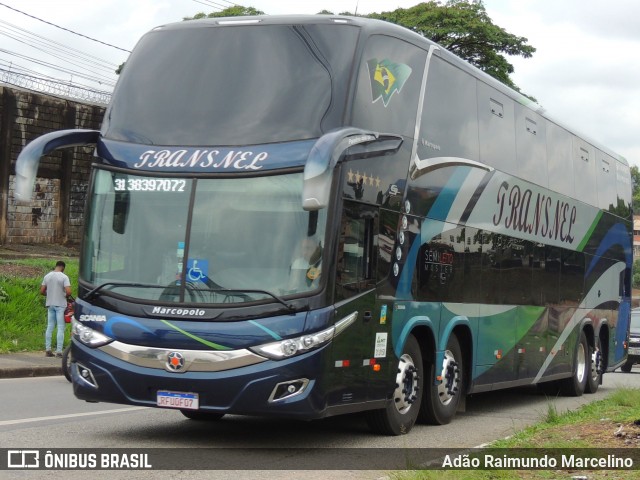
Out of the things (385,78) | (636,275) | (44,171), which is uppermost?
(44,171)

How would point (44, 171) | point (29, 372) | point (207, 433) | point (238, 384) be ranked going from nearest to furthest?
point (238, 384) → point (207, 433) → point (29, 372) → point (44, 171)

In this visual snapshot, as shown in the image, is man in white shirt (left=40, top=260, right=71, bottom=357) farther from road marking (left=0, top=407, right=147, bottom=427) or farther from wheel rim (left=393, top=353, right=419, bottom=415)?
wheel rim (left=393, top=353, right=419, bottom=415)

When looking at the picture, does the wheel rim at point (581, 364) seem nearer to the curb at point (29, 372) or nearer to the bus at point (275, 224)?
the bus at point (275, 224)

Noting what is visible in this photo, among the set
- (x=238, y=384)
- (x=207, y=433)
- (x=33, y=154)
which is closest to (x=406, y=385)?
(x=207, y=433)

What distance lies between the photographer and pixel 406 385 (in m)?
11.5

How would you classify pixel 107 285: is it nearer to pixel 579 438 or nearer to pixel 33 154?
pixel 33 154

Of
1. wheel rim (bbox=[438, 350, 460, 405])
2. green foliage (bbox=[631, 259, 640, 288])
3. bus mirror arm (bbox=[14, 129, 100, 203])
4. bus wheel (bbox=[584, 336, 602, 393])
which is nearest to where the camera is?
bus mirror arm (bbox=[14, 129, 100, 203])

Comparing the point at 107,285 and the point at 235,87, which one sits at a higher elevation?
the point at 235,87

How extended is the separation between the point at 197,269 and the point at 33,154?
1882 mm

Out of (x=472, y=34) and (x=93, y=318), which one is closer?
(x=93, y=318)

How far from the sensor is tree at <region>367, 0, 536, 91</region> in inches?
1725

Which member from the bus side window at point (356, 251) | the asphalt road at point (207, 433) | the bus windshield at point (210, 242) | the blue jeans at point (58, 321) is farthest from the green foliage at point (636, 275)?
the bus windshield at point (210, 242)

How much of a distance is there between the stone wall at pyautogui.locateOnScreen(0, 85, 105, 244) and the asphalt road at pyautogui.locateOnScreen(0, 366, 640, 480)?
16567 millimetres

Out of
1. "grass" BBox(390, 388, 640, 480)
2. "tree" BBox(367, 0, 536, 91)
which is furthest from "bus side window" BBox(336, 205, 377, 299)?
"tree" BBox(367, 0, 536, 91)
